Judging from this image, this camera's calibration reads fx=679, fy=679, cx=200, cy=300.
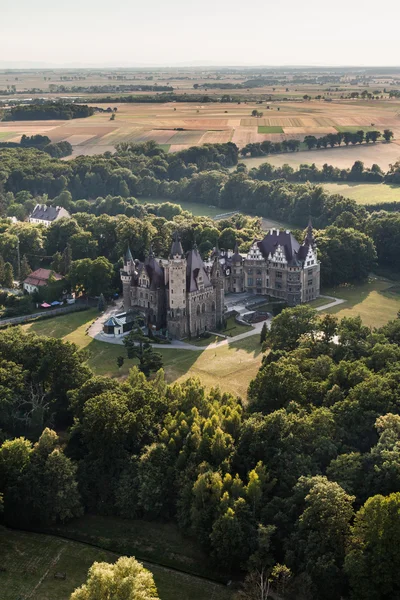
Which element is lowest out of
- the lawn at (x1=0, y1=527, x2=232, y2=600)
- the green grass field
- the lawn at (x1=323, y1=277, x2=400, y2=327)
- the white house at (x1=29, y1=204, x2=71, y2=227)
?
the lawn at (x1=0, y1=527, x2=232, y2=600)

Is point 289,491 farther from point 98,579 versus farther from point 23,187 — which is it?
point 23,187

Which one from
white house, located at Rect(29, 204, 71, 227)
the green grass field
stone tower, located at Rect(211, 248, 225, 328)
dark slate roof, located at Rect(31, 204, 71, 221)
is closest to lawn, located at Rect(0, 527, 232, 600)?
stone tower, located at Rect(211, 248, 225, 328)

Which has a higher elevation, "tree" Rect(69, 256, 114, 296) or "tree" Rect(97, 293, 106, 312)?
"tree" Rect(69, 256, 114, 296)

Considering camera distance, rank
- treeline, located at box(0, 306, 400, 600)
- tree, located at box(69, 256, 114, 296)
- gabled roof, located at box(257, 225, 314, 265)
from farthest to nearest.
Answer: gabled roof, located at box(257, 225, 314, 265), tree, located at box(69, 256, 114, 296), treeline, located at box(0, 306, 400, 600)

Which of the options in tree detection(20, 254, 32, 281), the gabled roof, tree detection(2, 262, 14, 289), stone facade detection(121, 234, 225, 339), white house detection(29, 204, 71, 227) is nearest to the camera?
stone facade detection(121, 234, 225, 339)

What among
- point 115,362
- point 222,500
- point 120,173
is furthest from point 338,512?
point 120,173

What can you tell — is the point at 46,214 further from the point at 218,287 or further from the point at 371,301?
the point at 371,301

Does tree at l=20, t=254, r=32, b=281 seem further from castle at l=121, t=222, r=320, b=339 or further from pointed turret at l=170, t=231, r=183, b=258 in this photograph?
pointed turret at l=170, t=231, r=183, b=258
